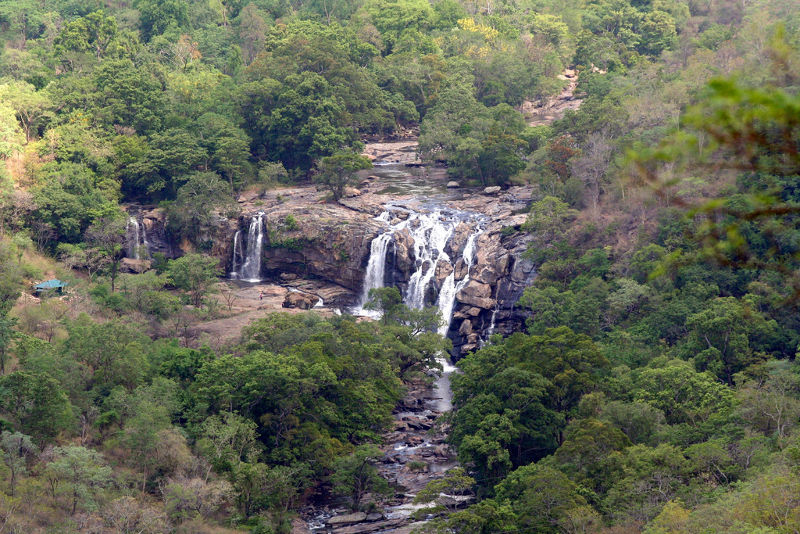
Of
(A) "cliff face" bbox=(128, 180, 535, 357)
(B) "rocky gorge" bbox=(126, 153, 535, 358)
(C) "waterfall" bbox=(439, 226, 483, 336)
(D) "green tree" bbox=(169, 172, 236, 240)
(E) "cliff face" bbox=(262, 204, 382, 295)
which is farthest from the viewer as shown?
(D) "green tree" bbox=(169, 172, 236, 240)

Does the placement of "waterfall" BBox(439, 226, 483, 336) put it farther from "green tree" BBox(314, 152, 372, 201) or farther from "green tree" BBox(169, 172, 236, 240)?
"green tree" BBox(169, 172, 236, 240)

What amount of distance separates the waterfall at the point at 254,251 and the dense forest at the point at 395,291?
0.83m

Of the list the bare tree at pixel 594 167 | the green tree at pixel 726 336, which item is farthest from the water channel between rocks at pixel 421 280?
the green tree at pixel 726 336

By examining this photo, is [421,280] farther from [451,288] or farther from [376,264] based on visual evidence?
[376,264]

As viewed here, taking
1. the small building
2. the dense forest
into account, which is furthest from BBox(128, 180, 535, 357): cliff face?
the small building

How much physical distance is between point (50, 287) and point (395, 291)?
14.5 m

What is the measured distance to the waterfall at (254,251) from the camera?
45853 millimetres

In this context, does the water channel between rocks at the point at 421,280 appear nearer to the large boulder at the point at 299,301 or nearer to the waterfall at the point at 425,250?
the waterfall at the point at 425,250

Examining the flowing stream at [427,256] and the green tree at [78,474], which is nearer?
the green tree at [78,474]

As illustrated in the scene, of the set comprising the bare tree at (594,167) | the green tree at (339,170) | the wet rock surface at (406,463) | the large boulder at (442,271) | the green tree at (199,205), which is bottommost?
the wet rock surface at (406,463)

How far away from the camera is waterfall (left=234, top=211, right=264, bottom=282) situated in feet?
150

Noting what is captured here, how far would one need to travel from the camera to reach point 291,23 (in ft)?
202

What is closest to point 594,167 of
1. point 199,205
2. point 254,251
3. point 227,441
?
point 254,251

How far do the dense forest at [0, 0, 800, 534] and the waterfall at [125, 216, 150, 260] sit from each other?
1.24 meters
